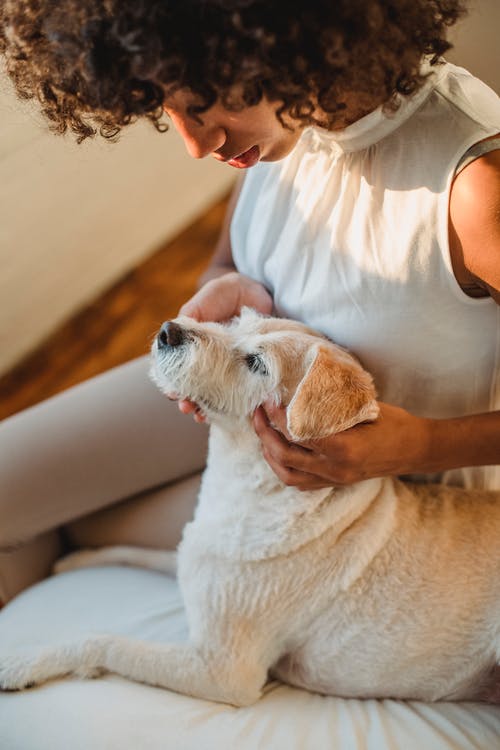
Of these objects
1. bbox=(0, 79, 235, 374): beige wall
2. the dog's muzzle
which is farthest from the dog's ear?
bbox=(0, 79, 235, 374): beige wall

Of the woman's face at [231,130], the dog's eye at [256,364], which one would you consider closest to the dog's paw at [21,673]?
the dog's eye at [256,364]

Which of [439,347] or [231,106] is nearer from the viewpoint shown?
[231,106]

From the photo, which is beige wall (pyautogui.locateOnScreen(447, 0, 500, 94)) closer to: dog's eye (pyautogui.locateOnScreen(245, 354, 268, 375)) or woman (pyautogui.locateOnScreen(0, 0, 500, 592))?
woman (pyautogui.locateOnScreen(0, 0, 500, 592))

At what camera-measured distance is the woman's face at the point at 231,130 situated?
2.84ft

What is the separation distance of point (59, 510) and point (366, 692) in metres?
0.63

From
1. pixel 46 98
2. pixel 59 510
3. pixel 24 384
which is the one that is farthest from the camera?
pixel 24 384

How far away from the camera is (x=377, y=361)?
1.13 metres

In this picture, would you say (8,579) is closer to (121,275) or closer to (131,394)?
(131,394)

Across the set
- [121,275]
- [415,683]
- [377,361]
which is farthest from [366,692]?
[121,275]

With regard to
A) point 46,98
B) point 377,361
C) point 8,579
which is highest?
point 46,98

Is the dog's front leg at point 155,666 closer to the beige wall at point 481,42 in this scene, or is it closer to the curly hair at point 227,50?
the curly hair at point 227,50

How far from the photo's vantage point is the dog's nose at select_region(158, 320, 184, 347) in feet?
3.51

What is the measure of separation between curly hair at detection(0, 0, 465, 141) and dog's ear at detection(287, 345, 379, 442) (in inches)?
12.9

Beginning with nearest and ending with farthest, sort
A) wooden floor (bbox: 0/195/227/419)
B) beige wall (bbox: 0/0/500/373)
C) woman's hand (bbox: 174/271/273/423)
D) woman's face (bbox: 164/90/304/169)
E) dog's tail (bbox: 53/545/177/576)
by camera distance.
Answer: woman's face (bbox: 164/90/304/169) → woman's hand (bbox: 174/271/273/423) → dog's tail (bbox: 53/545/177/576) → beige wall (bbox: 0/0/500/373) → wooden floor (bbox: 0/195/227/419)
